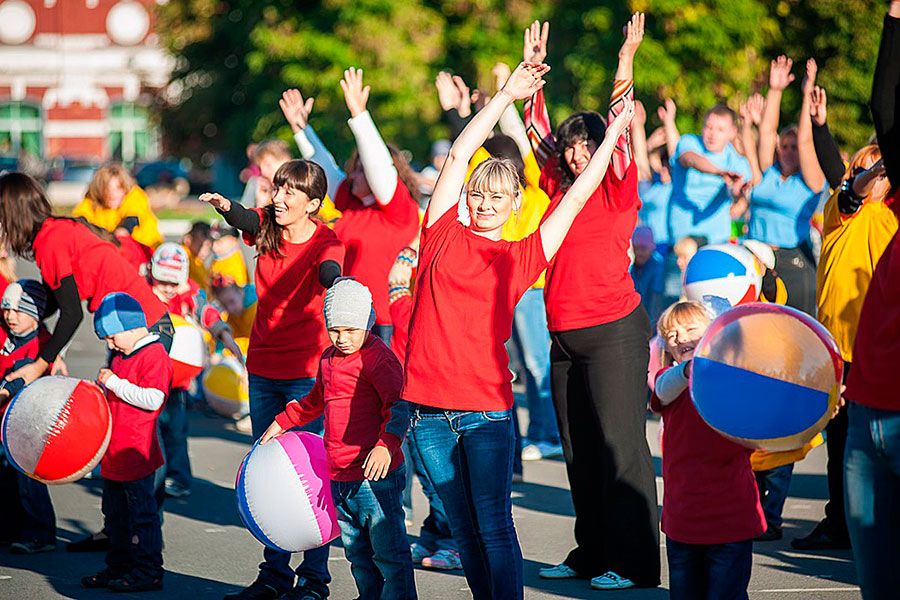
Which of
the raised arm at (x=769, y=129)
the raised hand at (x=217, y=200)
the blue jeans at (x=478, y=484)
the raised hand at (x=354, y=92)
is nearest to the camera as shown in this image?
the blue jeans at (x=478, y=484)

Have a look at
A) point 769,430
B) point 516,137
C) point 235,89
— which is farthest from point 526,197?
point 235,89

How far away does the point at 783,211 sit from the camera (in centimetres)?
877

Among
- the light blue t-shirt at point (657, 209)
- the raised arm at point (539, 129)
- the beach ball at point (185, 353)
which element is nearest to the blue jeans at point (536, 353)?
the light blue t-shirt at point (657, 209)

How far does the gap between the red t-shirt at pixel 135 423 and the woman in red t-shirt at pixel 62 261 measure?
1.00 feet

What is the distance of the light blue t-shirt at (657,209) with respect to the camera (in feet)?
36.7

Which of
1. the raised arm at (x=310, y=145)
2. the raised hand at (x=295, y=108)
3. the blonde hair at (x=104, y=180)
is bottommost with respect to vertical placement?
the blonde hair at (x=104, y=180)

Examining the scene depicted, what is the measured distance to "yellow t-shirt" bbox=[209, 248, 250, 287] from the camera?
10.9 metres

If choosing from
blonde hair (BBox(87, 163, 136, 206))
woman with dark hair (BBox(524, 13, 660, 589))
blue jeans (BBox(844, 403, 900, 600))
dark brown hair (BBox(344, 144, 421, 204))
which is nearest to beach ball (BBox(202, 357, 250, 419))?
blonde hair (BBox(87, 163, 136, 206))

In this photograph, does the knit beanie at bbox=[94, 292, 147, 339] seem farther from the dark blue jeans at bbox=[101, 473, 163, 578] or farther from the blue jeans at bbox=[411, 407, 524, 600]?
the blue jeans at bbox=[411, 407, 524, 600]

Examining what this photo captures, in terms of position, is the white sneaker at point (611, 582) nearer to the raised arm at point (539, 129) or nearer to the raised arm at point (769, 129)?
the raised arm at point (539, 129)

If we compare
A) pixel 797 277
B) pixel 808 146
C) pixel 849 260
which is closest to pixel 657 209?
pixel 797 277

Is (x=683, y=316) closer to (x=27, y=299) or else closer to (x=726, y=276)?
(x=726, y=276)

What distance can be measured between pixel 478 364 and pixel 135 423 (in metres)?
2.12

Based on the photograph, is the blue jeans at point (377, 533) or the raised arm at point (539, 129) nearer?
the blue jeans at point (377, 533)
